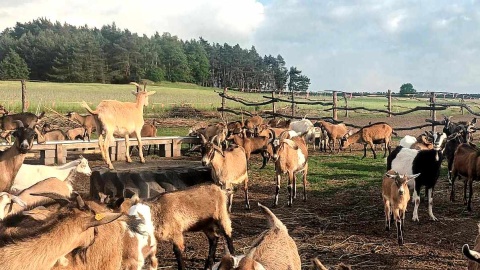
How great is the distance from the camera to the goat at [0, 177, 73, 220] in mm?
5902

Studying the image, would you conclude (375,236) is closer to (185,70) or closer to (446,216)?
(446,216)

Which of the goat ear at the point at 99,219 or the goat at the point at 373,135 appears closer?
the goat ear at the point at 99,219

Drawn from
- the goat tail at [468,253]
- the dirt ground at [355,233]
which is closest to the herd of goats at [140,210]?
the goat tail at [468,253]

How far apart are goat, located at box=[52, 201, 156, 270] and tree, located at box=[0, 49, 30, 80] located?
65936 millimetres

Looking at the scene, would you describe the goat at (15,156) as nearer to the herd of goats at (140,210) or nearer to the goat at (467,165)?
the herd of goats at (140,210)

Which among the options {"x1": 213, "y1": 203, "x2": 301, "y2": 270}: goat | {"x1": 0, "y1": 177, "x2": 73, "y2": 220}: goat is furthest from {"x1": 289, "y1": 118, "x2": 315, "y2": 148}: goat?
{"x1": 213, "y1": 203, "x2": 301, "y2": 270}: goat

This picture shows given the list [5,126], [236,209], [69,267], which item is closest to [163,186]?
[236,209]

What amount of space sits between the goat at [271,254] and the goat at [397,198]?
3.56 m

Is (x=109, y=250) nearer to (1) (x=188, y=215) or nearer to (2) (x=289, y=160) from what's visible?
(1) (x=188, y=215)

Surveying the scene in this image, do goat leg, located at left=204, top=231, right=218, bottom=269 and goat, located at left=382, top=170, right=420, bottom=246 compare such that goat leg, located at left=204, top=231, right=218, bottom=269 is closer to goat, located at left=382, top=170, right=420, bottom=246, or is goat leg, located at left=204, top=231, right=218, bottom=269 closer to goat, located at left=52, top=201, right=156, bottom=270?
goat, located at left=52, top=201, right=156, bottom=270

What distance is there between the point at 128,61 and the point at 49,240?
247 ft

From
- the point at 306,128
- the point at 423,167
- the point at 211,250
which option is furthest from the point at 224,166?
the point at 306,128

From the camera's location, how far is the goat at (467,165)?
9.77 m

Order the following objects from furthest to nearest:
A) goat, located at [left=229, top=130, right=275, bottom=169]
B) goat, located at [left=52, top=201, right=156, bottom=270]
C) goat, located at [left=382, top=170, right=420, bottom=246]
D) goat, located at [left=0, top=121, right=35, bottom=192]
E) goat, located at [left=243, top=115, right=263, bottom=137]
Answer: goat, located at [left=243, top=115, right=263, bottom=137] → goat, located at [left=229, top=130, right=275, bottom=169] → goat, located at [left=0, top=121, right=35, bottom=192] → goat, located at [left=382, top=170, right=420, bottom=246] → goat, located at [left=52, top=201, right=156, bottom=270]
